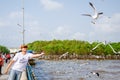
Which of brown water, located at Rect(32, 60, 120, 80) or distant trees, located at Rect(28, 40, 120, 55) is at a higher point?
distant trees, located at Rect(28, 40, 120, 55)

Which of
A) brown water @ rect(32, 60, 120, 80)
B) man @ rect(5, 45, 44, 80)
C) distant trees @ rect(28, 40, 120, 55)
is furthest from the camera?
distant trees @ rect(28, 40, 120, 55)

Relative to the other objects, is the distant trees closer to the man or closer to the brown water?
the brown water

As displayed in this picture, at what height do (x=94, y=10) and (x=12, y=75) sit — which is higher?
(x=94, y=10)

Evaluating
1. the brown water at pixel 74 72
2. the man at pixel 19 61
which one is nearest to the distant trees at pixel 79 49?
the brown water at pixel 74 72

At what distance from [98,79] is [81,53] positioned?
12632cm

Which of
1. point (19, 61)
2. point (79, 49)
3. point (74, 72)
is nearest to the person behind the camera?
point (19, 61)

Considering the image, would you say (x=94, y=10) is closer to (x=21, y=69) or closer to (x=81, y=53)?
(x=21, y=69)

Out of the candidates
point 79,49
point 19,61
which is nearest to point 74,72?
point 19,61

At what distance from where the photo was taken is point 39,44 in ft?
640

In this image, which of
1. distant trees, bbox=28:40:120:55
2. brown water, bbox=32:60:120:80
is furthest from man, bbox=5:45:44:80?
distant trees, bbox=28:40:120:55

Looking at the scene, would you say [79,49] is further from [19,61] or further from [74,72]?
[19,61]

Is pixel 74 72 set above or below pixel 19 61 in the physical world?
below

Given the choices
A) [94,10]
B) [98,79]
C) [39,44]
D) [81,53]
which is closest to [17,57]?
[94,10]

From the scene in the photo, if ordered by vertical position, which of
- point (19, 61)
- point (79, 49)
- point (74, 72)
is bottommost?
point (74, 72)
